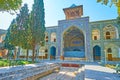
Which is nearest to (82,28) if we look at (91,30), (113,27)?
(91,30)

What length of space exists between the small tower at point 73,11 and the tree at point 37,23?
1362 cm

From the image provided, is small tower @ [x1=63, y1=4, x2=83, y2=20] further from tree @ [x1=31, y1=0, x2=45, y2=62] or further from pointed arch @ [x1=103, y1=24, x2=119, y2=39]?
tree @ [x1=31, y1=0, x2=45, y2=62]

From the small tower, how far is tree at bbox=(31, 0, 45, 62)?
13624mm

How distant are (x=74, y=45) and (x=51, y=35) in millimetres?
7095

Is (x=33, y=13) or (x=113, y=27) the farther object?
(x=113, y=27)

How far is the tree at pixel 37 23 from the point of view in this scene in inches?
746

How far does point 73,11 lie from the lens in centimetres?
3228

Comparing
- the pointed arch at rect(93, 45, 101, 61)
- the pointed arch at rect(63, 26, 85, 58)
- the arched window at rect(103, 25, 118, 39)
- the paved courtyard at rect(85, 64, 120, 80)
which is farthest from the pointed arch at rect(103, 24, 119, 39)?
the paved courtyard at rect(85, 64, 120, 80)

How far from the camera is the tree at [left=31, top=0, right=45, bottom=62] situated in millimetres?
18955

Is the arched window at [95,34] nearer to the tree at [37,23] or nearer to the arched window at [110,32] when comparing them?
the arched window at [110,32]

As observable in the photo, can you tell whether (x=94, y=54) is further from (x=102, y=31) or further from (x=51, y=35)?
(x=51, y=35)

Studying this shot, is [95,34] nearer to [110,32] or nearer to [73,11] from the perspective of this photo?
[110,32]

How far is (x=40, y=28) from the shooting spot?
19500 millimetres

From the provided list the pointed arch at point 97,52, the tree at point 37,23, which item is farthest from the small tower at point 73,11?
the tree at point 37,23
